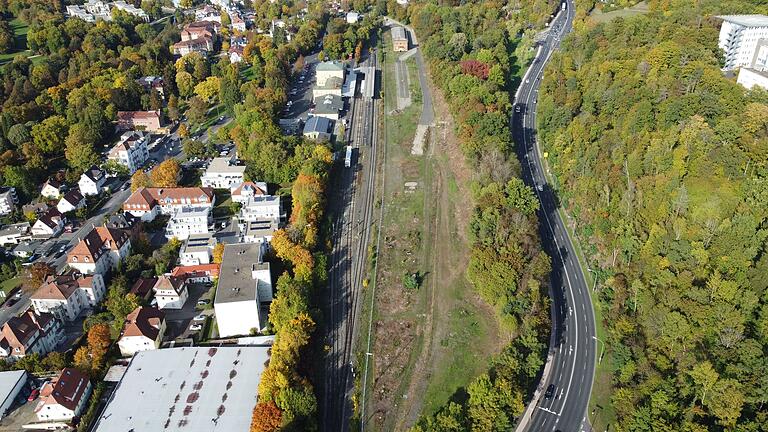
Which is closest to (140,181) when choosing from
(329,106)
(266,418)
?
(329,106)

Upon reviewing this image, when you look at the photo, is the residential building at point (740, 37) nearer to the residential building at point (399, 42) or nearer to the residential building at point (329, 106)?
the residential building at point (329, 106)

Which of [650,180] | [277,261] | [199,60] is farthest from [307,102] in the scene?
[650,180]

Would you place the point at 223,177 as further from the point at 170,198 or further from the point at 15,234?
the point at 15,234

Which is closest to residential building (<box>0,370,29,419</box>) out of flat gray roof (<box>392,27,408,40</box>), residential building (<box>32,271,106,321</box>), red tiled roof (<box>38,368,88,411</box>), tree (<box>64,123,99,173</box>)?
red tiled roof (<box>38,368,88,411</box>)

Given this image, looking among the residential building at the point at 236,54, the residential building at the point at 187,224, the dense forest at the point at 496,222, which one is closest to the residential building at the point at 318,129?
the dense forest at the point at 496,222

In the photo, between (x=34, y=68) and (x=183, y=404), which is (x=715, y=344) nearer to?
(x=183, y=404)

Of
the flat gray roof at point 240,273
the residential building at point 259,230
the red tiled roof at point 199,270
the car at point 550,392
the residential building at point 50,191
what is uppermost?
the flat gray roof at point 240,273

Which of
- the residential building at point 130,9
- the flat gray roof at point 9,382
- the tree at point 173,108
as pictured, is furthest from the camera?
the residential building at point 130,9
